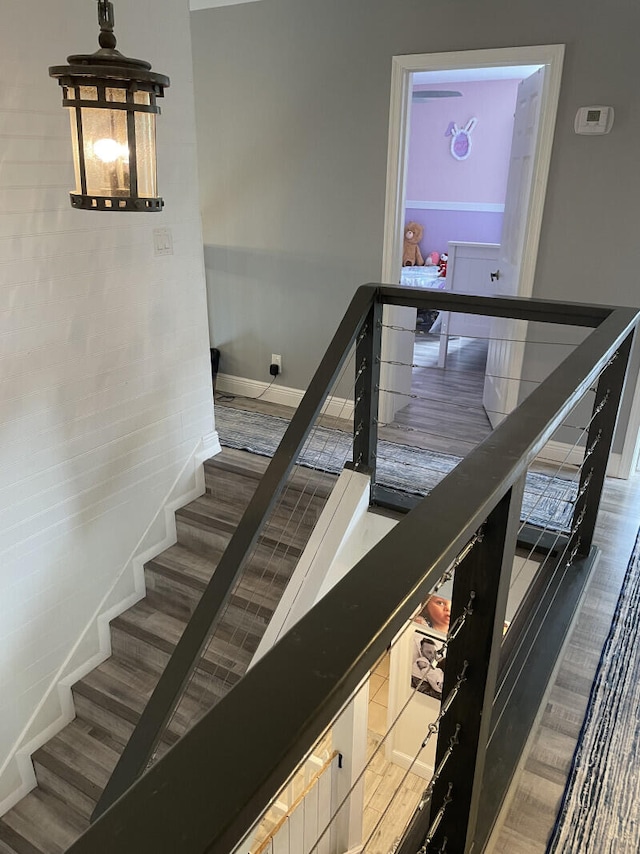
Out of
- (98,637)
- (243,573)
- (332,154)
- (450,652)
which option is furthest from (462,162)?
(450,652)

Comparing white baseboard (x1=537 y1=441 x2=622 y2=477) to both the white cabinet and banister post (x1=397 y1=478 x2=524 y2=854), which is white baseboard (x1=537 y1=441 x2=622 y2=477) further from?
banister post (x1=397 y1=478 x2=524 y2=854)

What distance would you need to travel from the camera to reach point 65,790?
301cm

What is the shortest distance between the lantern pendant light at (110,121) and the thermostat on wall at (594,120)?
2.31 meters

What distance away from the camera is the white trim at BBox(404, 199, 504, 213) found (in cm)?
756

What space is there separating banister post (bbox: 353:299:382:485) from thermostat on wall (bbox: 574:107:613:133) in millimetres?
1613

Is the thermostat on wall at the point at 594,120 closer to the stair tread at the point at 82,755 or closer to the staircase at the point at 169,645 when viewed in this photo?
the staircase at the point at 169,645

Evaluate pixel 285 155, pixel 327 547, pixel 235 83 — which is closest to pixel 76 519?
pixel 327 547

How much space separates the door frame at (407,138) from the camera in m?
3.23

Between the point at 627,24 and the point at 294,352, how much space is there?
2.55m

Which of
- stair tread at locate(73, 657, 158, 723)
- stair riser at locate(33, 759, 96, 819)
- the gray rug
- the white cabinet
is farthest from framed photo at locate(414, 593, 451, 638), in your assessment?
the gray rug

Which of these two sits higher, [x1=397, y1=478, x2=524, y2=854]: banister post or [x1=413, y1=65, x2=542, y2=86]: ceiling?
[x1=413, y1=65, x2=542, y2=86]: ceiling

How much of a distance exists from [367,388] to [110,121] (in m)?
1.31

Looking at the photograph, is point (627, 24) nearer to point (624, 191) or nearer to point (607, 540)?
point (624, 191)

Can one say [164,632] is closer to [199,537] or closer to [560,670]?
[199,537]
